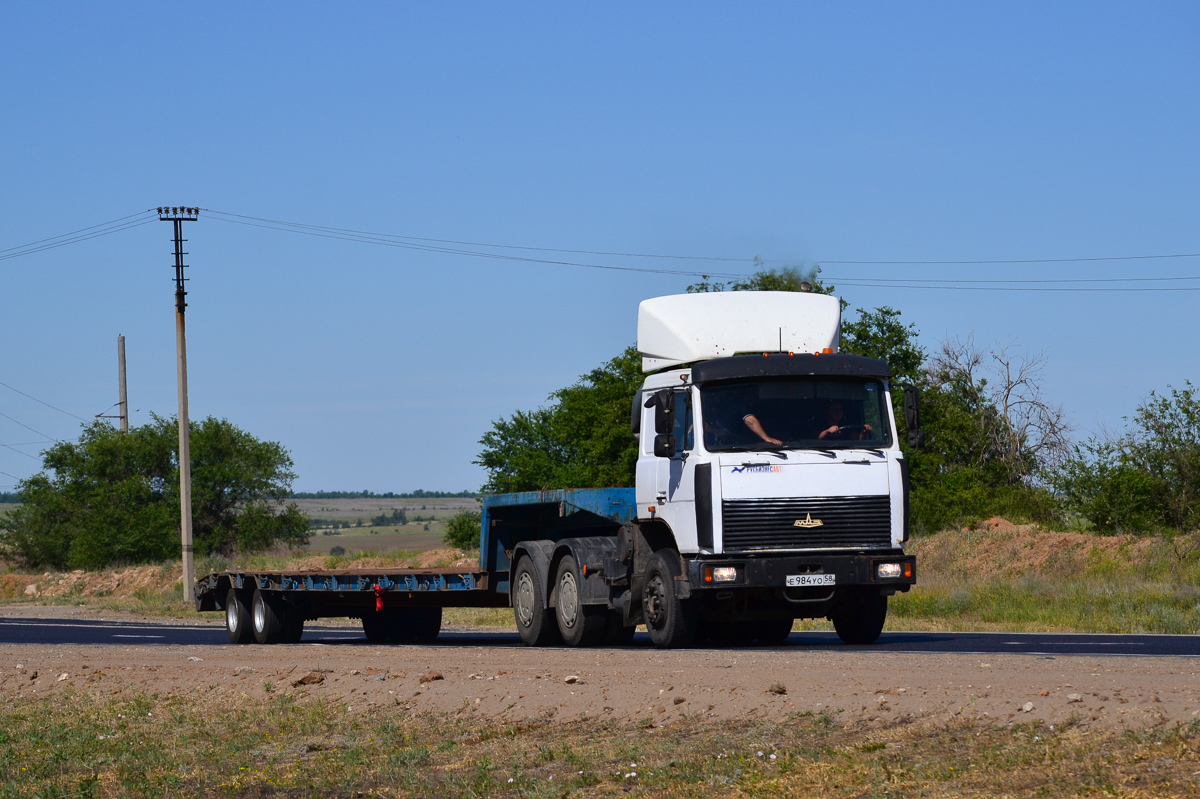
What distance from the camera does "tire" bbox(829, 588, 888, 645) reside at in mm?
16391

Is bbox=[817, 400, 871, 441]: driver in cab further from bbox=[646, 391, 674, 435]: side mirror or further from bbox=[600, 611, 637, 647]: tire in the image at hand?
bbox=[600, 611, 637, 647]: tire

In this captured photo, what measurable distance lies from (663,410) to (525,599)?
370 centimetres

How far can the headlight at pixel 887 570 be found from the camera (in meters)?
15.1

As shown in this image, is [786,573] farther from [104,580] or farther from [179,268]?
[104,580]

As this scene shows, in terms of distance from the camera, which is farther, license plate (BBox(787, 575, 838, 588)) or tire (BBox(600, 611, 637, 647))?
tire (BBox(600, 611, 637, 647))

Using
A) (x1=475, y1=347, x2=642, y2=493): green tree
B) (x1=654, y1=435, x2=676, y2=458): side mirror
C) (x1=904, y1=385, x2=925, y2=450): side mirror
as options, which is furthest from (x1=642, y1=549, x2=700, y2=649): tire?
(x1=475, y1=347, x2=642, y2=493): green tree

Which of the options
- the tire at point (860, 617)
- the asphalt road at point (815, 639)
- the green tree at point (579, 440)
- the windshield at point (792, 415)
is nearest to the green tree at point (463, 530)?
the green tree at point (579, 440)

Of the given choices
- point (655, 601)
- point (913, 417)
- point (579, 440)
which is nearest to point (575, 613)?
point (655, 601)

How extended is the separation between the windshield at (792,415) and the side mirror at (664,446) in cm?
37

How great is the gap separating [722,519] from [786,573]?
862 millimetres

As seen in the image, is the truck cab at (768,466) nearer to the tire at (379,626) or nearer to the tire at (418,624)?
the tire at (418,624)

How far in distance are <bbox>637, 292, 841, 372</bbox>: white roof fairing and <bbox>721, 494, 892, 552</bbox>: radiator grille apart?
2038mm

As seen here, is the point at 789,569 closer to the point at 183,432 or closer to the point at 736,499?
the point at 736,499

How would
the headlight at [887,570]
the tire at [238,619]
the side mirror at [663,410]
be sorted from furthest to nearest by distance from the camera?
1. the tire at [238,619]
2. the side mirror at [663,410]
3. the headlight at [887,570]
